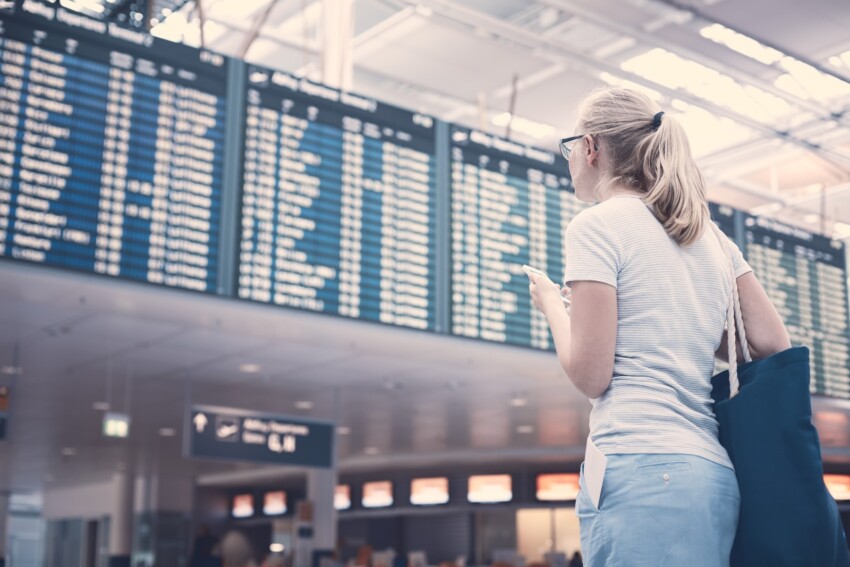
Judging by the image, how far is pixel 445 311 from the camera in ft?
22.3

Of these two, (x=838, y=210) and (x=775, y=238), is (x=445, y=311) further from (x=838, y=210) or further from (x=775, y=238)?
(x=838, y=210)

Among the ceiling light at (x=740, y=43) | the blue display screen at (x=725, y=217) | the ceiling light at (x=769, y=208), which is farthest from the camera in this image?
the ceiling light at (x=769, y=208)

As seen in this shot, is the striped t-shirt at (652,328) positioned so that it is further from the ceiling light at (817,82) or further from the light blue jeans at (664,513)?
the ceiling light at (817,82)

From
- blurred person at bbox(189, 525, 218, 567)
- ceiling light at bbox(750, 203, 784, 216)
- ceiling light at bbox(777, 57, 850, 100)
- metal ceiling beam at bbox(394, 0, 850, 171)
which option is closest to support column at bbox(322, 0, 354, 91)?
metal ceiling beam at bbox(394, 0, 850, 171)

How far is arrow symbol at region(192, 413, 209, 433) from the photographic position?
7.60m

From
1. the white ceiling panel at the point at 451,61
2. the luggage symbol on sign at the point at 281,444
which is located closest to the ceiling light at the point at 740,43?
the white ceiling panel at the point at 451,61

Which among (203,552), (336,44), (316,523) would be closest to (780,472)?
(336,44)

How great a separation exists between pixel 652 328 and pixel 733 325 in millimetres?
165

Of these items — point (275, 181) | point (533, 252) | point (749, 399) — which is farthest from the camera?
point (533, 252)

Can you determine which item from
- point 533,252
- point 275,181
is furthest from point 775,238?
point 275,181

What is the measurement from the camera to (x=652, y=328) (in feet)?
5.06

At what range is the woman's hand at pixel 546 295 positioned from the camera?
5.42 ft

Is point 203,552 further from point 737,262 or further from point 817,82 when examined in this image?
point 737,262

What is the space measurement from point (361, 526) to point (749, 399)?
18816 millimetres
